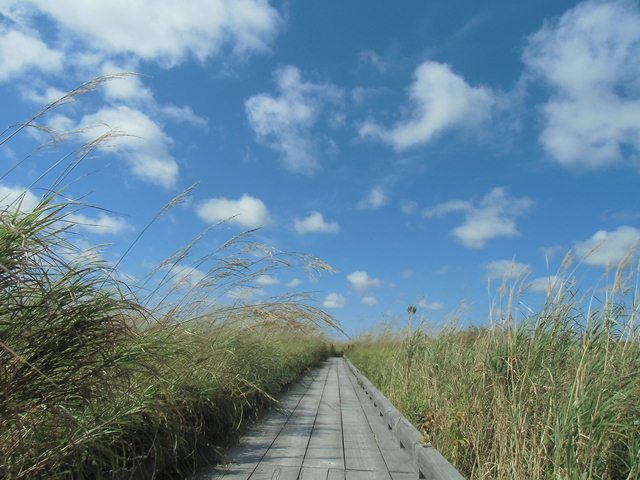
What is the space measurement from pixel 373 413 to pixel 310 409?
75cm

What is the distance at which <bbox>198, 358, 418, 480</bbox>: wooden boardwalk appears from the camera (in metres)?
3.48

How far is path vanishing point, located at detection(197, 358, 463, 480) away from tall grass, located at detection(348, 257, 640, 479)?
284mm

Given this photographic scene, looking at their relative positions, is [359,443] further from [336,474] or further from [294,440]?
[336,474]

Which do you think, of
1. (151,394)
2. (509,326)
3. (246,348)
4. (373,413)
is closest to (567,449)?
(509,326)

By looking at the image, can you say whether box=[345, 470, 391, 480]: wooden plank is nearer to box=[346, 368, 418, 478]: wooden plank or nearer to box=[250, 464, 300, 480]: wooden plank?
box=[346, 368, 418, 478]: wooden plank

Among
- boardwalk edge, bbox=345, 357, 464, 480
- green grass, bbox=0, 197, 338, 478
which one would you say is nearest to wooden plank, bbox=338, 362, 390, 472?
boardwalk edge, bbox=345, 357, 464, 480

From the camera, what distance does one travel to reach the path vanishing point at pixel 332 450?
3.37m

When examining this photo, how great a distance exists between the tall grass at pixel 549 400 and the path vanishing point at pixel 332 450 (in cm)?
28

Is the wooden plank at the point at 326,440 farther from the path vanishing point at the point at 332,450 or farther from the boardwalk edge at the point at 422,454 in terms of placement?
the boardwalk edge at the point at 422,454

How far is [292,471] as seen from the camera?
3.50 metres

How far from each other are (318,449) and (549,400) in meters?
2.06

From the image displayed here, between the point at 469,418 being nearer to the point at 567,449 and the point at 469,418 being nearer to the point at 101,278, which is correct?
the point at 567,449

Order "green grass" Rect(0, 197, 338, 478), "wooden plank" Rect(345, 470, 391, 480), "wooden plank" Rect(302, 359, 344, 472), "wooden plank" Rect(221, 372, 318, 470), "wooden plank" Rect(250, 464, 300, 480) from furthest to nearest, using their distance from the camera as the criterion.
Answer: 1. "wooden plank" Rect(302, 359, 344, 472)
2. "wooden plank" Rect(221, 372, 318, 470)
3. "wooden plank" Rect(345, 470, 391, 480)
4. "wooden plank" Rect(250, 464, 300, 480)
5. "green grass" Rect(0, 197, 338, 478)

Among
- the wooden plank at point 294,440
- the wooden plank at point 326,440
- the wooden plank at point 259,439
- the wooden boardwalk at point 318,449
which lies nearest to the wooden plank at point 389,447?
the wooden boardwalk at point 318,449
